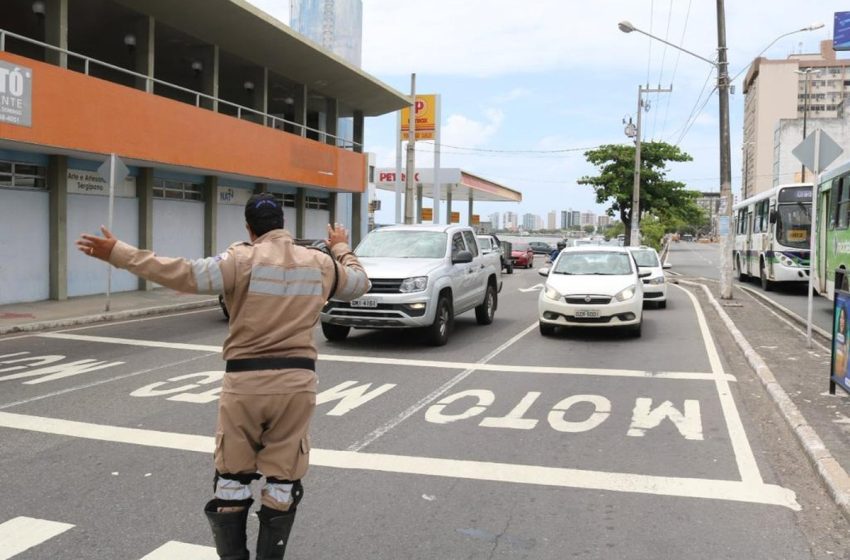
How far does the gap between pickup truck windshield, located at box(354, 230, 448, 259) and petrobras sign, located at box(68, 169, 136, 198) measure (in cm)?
837

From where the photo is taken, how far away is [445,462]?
5.66 meters

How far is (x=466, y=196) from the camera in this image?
6119 cm

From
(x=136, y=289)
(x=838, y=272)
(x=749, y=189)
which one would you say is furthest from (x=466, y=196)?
(x=749, y=189)

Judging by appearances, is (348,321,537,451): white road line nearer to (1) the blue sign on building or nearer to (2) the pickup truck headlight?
(2) the pickup truck headlight

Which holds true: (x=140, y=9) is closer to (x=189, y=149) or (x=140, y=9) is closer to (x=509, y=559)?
(x=189, y=149)

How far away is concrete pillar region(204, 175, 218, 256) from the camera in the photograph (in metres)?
22.9

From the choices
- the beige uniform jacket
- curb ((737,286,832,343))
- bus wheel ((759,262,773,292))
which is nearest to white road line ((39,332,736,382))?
curb ((737,286,832,343))

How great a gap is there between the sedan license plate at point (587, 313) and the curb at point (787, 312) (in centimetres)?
384

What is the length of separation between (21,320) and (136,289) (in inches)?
268

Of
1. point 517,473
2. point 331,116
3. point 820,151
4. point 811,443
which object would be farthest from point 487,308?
point 331,116

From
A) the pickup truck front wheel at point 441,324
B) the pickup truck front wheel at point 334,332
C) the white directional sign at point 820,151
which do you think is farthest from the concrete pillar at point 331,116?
the white directional sign at point 820,151

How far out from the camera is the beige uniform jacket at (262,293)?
3270mm

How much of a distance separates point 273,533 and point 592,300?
9613 millimetres

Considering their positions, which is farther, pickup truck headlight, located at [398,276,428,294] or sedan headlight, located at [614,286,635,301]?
sedan headlight, located at [614,286,635,301]
